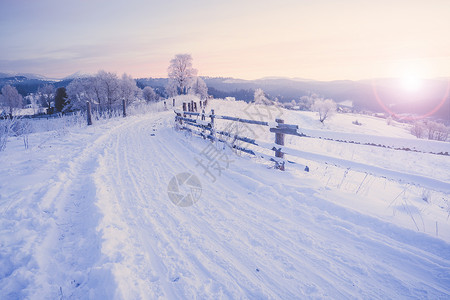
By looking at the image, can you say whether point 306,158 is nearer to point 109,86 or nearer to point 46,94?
point 109,86

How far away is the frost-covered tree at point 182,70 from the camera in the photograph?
54062 millimetres

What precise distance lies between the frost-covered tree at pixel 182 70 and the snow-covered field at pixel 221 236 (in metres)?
52.9

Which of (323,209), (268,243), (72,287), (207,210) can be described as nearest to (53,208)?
(72,287)

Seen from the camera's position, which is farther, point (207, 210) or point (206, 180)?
point (206, 180)

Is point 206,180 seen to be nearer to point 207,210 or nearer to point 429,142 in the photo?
point 207,210

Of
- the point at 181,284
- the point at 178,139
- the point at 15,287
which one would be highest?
the point at 178,139

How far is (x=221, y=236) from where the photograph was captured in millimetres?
3238

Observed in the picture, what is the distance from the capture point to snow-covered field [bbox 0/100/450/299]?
2.36 m

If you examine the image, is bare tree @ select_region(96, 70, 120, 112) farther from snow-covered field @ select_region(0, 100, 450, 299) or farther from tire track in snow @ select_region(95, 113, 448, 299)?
tire track in snow @ select_region(95, 113, 448, 299)

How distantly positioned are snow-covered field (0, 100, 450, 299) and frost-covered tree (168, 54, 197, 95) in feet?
174

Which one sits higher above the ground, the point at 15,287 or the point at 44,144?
the point at 44,144

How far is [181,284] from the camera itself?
2.41 m

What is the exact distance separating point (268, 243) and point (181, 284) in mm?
1341

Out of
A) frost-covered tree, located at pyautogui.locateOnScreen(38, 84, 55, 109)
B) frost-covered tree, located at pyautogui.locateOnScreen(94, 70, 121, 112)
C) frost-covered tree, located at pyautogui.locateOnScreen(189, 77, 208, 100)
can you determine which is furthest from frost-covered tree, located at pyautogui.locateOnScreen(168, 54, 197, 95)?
frost-covered tree, located at pyautogui.locateOnScreen(38, 84, 55, 109)
